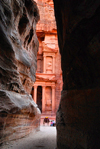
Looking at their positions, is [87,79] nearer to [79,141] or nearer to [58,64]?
[79,141]

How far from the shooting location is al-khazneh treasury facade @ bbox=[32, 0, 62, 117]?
817 inches

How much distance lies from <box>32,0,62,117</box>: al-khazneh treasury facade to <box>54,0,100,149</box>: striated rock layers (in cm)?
1694

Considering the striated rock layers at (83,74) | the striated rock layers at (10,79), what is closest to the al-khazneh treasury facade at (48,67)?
the striated rock layers at (10,79)

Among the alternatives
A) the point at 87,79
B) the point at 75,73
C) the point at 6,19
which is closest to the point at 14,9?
the point at 6,19

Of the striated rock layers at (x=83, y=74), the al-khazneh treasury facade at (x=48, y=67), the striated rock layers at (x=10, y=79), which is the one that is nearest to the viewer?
the striated rock layers at (x=83, y=74)

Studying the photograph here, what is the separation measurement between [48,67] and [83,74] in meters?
20.0

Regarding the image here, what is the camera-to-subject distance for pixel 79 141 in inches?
124

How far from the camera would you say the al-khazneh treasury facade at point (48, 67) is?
20.8m

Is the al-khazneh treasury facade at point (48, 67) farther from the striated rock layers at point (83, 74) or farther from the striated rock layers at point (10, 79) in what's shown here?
the striated rock layers at point (83, 74)

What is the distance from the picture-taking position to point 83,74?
10.3 feet

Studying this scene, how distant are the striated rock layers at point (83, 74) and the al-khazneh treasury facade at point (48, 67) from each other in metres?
16.9

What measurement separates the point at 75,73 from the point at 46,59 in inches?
795

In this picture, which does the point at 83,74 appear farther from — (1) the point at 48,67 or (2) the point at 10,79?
(1) the point at 48,67

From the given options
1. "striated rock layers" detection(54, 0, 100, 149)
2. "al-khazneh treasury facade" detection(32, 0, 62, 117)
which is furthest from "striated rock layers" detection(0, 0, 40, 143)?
"al-khazneh treasury facade" detection(32, 0, 62, 117)
